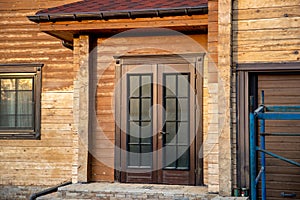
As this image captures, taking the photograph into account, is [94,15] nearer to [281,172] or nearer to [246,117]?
[246,117]

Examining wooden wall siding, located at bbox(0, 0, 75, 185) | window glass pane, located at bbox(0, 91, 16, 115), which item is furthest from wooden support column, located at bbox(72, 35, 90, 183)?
window glass pane, located at bbox(0, 91, 16, 115)

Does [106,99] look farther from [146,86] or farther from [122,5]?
[122,5]

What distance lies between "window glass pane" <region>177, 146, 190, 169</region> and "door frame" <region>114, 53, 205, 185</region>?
0.15m

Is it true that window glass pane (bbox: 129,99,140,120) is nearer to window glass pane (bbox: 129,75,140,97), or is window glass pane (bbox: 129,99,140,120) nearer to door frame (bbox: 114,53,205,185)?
window glass pane (bbox: 129,75,140,97)

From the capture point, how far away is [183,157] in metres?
8.95

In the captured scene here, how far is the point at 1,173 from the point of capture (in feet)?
36.2

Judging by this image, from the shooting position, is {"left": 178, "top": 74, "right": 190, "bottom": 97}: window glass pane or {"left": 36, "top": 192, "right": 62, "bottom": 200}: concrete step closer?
{"left": 36, "top": 192, "right": 62, "bottom": 200}: concrete step

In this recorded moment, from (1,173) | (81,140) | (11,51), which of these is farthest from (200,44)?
(1,173)

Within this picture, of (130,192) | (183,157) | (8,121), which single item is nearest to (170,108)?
(183,157)

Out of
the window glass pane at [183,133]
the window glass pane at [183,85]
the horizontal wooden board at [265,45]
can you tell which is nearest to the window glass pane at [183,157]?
the window glass pane at [183,133]

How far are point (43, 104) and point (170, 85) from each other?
3229 millimetres

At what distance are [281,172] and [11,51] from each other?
6.44 m

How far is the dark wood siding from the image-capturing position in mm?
7660

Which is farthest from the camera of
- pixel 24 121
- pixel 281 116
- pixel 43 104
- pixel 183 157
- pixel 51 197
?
pixel 24 121
